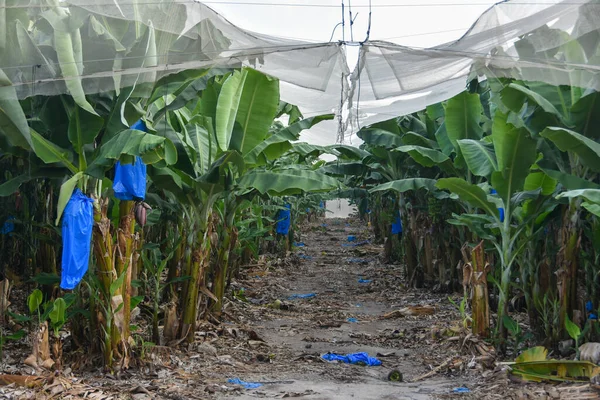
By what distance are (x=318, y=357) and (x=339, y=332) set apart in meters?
1.56

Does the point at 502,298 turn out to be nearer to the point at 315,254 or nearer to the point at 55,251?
the point at 55,251

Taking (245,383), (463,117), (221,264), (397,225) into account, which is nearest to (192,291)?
(245,383)

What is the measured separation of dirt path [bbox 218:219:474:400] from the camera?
5.49m

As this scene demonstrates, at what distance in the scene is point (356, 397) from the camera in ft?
16.8

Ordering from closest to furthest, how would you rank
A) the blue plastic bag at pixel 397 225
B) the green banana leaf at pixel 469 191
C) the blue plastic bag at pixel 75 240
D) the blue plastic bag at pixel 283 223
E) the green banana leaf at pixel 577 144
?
the blue plastic bag at pixel 75 240
the green banana leaf at pixel 577 144
the green banana leaf at pixel 469 191
the blue plastic bag at pixel 397 225
the blue plastic bag at pixel 283 223

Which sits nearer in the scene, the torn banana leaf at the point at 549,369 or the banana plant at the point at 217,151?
the torn banana leaf at the point at 549,369

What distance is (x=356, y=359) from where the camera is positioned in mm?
6500

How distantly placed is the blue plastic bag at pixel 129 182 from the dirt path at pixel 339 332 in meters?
1.81

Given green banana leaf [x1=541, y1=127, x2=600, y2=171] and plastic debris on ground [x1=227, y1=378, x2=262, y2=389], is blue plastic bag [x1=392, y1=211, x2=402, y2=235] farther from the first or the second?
plastic debris on ground [x1=227, y1=378, x2=262, y2=389]

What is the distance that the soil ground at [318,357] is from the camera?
5074 millimetres

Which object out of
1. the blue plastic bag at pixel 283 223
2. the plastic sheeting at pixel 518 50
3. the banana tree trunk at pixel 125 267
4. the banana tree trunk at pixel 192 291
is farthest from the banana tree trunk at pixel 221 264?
the blue plastic bag at pixel 283 223

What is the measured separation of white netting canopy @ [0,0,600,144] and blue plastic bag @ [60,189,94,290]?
0.88m

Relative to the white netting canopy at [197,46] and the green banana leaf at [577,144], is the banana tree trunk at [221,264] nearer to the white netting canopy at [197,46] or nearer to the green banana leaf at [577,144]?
the white netting canopy at [197,46]

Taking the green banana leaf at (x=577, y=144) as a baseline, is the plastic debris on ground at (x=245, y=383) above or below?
below
